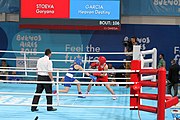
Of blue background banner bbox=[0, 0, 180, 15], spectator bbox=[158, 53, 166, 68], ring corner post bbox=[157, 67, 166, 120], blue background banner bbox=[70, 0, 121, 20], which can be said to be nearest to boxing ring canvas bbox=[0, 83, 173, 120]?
ring corner post bbox=[157, 67, 166, 120]

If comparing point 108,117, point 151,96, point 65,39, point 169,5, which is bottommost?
point 108,117

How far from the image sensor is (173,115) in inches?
300

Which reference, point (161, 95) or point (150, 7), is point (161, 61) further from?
point (161, 95)

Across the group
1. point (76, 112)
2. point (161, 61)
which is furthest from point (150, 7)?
point (76, 112)

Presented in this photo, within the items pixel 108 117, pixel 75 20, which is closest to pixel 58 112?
pixel 108 117

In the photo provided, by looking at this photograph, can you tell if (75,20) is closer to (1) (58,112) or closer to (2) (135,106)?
(1) (58,112)

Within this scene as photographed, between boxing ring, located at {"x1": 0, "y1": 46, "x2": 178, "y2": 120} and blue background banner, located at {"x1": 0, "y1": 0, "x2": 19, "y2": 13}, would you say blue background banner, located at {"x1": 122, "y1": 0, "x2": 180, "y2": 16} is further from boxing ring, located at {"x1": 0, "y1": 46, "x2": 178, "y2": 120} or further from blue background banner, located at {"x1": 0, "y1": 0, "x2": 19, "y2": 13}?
boxing ring, located at {"x1": 0, "y1": 46, "x2": 178, "y2": 120}

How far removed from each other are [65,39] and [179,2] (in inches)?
183

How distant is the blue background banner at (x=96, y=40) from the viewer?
1464cm
